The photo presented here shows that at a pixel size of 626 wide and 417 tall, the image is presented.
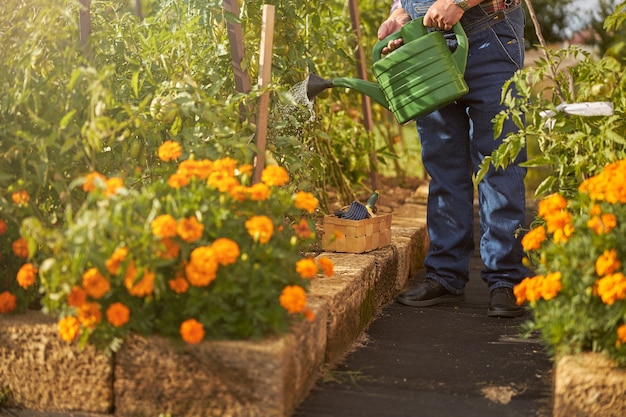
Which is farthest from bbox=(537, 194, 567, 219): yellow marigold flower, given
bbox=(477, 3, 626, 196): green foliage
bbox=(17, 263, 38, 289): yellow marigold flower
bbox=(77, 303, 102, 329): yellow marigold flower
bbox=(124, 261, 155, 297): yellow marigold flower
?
bbox=(17, 263, 38, 289): yellow marigold flower

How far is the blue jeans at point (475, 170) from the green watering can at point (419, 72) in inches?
4.6

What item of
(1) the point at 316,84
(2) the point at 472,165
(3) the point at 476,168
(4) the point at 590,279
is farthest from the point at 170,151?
(2) the point at 472,165

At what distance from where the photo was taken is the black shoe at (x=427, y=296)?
329 cm

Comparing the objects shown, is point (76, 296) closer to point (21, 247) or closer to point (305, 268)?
point (21, 247)

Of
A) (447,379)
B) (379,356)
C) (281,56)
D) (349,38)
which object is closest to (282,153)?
(281,56)

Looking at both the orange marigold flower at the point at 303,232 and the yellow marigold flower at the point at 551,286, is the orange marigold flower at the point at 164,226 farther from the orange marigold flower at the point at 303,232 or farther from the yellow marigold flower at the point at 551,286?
the yellow marigold flower at the point at 551,286

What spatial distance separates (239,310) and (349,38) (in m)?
2.36

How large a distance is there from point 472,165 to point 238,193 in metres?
1.44

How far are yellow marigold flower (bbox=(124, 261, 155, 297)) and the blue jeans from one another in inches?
55.5

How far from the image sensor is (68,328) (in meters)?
2.08

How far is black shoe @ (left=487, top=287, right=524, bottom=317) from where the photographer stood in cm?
313

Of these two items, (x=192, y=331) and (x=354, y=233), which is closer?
(x=192, y=331)

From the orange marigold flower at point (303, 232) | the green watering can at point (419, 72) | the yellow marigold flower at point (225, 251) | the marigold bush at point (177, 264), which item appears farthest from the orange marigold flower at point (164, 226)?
the green watering can at point (419, 72)

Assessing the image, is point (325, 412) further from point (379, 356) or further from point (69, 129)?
point (69, 129)
